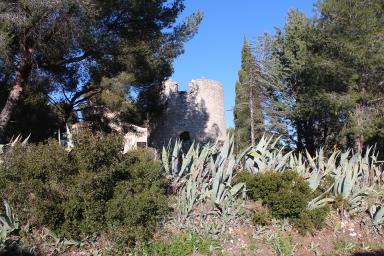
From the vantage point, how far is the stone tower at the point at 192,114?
28.1 m

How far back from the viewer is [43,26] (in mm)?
10102

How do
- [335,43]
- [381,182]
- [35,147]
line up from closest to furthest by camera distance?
[35,147] → [381,182] → [335,43]

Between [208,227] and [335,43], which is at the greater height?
[335,43]

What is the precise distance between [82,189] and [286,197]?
2.44 meters

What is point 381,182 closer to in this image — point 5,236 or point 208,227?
point 208,227

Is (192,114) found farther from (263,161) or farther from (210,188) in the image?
(210,188)

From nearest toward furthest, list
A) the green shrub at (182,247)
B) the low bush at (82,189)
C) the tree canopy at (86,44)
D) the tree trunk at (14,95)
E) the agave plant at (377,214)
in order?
1. the low bush at (82,189)
2. the green shrub at (182,247)
3. the agave plant at (377,214)
4. the tree canopy at (86,44)
5. the tree trunk at (14,95)

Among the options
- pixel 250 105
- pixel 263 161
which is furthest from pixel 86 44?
pixel 250 105

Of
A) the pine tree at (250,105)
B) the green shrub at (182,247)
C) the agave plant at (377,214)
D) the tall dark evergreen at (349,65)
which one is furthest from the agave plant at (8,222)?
the pine tree at (250,105)

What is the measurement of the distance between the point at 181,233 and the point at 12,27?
6.72 m

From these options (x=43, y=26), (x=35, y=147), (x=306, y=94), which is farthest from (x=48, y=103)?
(x=35, y=147)

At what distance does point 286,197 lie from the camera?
5453 millimetres

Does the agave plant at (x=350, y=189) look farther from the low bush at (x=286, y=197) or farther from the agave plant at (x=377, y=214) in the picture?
the low bush at (x=286, y=197)

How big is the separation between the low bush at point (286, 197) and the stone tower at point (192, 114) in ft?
70.8
